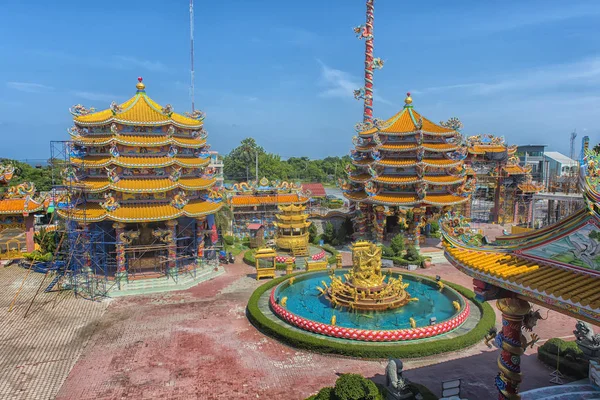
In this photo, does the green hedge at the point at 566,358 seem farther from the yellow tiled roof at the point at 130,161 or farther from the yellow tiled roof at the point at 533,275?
the yellow tiled roof at the point at 130,161

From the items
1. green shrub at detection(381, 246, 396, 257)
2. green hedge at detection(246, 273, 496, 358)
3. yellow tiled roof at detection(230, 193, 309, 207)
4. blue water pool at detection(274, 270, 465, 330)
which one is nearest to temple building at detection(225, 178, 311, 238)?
yellow tiled roof at detection(230, 193, 309, 207)

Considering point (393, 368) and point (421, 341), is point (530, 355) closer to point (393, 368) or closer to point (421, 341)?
point (421, 341)

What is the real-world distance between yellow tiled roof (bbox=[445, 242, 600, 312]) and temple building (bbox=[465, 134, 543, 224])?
35.3m

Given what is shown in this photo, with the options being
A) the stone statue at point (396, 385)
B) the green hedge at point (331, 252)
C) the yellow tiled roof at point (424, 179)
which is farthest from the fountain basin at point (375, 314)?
the yellow tiled roof at point (424, 179)

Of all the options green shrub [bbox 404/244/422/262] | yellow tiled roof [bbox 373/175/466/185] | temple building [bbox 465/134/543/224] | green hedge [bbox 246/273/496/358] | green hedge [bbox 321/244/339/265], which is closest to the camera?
green hedge [bbox 246/273/496/358]

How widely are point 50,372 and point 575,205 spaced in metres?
41.8

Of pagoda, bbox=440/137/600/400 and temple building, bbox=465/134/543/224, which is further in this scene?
temple building, bbox=465/134/543/224

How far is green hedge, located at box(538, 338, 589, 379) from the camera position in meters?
13.8

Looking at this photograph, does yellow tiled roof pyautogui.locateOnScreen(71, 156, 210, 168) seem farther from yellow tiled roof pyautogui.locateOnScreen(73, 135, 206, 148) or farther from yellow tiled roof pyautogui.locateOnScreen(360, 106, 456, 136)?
yellow tiled roof pyautogui.locateOnScreen(360, 106, 456, 136)

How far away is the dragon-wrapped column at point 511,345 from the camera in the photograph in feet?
34.1

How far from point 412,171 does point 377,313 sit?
51.6 ft

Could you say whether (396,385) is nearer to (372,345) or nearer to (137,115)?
(372,345)

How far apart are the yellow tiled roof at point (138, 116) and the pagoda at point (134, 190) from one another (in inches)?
2.4

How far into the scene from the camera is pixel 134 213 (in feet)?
81.6
